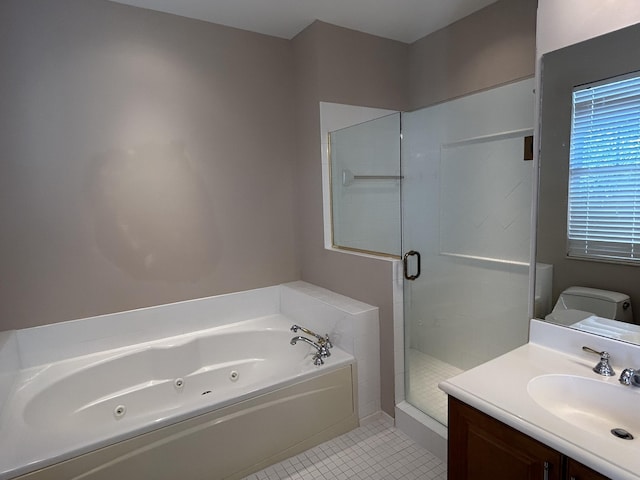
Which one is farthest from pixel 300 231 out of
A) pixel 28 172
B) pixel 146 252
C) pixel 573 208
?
pixel 573 208

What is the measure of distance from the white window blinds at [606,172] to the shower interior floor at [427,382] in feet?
4.07

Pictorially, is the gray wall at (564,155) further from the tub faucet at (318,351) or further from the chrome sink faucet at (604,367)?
the tub faucet at (318,351)

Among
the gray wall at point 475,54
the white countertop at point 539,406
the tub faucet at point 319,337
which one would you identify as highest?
the gray wall at point 475,54

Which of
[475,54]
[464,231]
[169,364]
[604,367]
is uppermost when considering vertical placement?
[475,54]

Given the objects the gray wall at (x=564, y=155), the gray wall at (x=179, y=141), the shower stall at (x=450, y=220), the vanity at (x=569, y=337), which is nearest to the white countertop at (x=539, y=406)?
the vanity at (x=569, y=337)

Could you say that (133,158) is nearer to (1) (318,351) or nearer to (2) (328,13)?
(2) (328,13)

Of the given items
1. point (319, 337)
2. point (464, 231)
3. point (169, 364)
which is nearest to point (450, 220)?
point (464, 231)

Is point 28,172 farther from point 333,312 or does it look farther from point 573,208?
point 573,208

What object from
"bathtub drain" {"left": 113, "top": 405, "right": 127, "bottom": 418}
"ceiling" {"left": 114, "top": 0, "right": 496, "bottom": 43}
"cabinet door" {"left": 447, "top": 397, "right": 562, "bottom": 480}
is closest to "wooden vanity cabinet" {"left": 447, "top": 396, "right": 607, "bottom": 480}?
"cabinet door" {"left": 447, "top": 397, "right": 562, "bottom": 480}

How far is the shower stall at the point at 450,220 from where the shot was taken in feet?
7.46

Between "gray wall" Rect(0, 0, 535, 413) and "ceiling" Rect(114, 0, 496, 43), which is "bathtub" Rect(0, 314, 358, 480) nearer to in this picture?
"gray wall" Rect(0, 0, 535, 413)

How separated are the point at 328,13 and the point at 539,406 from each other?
251 centimetres

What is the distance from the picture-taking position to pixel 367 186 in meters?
2.64

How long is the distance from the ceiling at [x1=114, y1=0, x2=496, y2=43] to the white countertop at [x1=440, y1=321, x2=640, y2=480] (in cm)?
209
